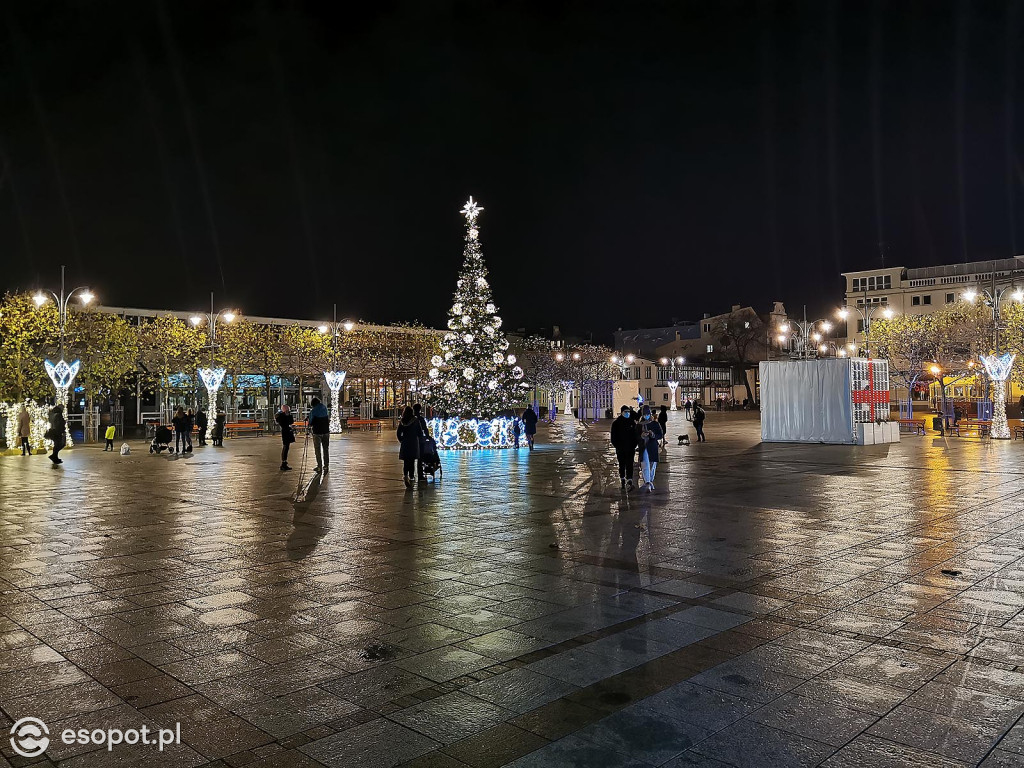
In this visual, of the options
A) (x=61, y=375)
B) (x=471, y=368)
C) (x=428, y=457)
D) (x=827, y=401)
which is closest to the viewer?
(x=428, y=457)

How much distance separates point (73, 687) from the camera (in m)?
4.49

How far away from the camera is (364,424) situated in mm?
40625

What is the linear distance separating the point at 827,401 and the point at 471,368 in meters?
12.5

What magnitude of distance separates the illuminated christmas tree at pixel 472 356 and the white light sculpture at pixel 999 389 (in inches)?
726

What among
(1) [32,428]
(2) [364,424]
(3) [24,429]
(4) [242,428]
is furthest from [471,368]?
(2) [364,424]

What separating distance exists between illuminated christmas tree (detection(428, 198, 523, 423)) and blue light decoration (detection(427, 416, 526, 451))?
0.29 m

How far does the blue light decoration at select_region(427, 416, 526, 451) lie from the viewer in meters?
24.5

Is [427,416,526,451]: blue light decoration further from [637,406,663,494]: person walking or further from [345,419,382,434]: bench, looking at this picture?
[345,419,382,434]: bench

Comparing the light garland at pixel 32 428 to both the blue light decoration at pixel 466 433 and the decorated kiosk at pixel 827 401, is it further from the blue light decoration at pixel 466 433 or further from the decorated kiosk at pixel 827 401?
the decorated kiosk at pixel 827 401

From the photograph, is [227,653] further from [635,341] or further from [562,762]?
[635,341]

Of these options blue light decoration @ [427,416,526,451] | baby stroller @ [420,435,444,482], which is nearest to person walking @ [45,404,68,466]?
blue light decoration @ [427,416,526,451]

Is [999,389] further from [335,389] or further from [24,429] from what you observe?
[24,429]

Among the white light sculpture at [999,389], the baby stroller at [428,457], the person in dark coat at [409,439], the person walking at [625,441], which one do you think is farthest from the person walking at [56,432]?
the white light sculpture at [999,389]

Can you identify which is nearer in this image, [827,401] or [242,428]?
[827,401]
